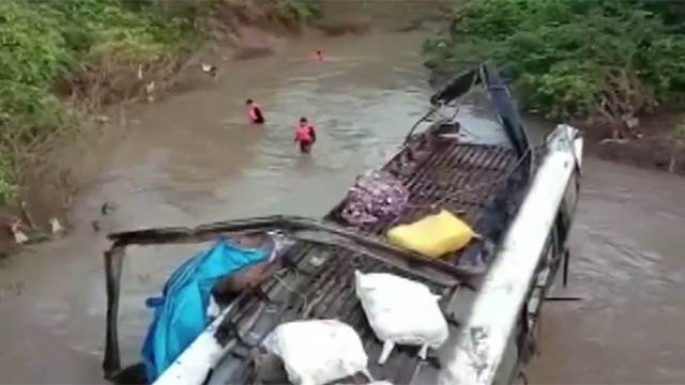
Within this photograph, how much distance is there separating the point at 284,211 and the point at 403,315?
5.52 meters

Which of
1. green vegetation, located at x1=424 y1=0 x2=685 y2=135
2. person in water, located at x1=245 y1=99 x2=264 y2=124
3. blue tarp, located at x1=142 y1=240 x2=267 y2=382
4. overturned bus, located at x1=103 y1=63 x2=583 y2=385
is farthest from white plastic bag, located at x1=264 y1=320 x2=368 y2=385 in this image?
person in water, located at x1=245 y1=99 x2=264 y2=124

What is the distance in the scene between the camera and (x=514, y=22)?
53.2 feet

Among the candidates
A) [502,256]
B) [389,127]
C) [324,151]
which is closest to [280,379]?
[502,256]

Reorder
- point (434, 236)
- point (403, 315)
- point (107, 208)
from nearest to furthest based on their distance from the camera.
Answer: point (403, 315)
point (434, 236)
point (107, 208)

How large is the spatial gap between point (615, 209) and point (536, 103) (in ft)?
10.5

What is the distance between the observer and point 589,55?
532 inches

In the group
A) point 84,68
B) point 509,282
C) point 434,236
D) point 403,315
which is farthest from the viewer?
point 84,68

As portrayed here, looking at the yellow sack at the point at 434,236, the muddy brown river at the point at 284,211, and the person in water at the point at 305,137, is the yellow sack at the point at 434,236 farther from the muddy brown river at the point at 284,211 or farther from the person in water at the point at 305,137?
the person in water at the point at 305,137

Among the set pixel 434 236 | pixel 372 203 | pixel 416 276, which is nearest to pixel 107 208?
pixel 372 203

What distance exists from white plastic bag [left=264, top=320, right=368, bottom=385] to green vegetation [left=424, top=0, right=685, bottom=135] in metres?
8.73

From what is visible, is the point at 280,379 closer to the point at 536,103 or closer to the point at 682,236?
the point at 682,236

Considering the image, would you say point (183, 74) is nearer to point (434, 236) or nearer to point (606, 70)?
point (606, 70)

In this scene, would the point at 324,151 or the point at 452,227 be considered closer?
the point at 452,227

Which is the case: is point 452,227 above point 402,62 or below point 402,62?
above
